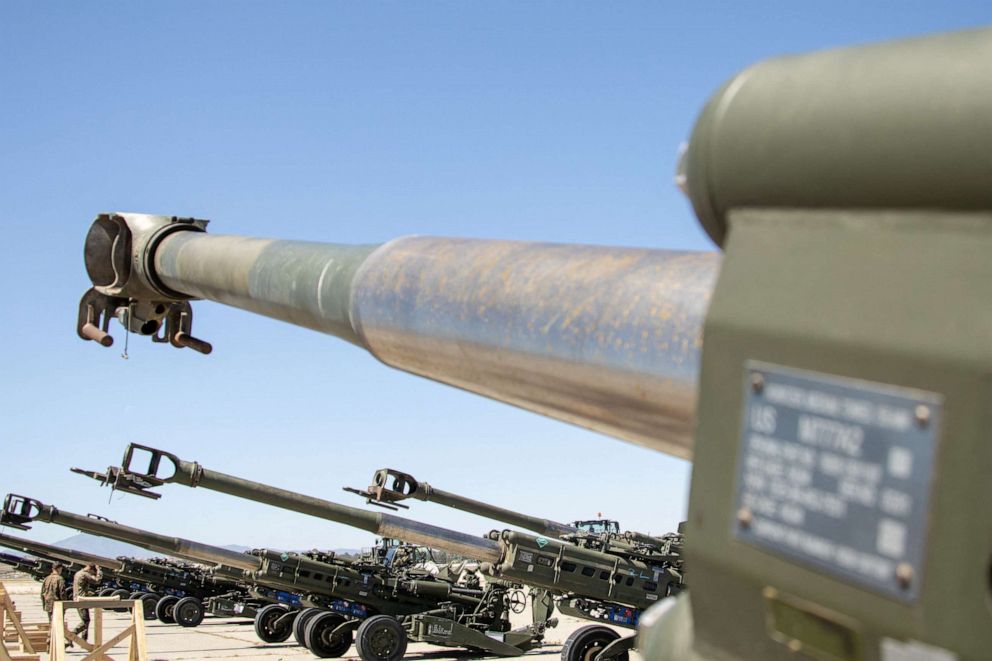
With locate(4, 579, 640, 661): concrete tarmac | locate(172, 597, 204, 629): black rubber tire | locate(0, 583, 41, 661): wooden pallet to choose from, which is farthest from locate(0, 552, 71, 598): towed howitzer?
locate(0, 583, 41, 661): wooden pallet

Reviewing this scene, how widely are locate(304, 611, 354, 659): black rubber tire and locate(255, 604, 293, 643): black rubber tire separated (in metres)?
3.84

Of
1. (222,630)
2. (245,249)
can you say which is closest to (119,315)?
(245,249)

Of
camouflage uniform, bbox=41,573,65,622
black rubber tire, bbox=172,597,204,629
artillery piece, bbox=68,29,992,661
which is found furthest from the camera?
black rubber tire, bbox=172,597,204,629

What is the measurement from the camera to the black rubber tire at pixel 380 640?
22.2m

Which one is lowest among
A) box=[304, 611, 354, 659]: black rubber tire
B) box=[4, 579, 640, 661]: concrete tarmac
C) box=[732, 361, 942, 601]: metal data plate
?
box=[4, 579, 640, 661]: concrete tarmac

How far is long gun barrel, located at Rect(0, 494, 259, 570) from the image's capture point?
86.2ft

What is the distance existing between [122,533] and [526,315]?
26.6 meters

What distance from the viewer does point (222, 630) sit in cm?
3148

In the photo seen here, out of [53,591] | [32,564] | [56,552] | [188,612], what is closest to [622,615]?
[53,591]

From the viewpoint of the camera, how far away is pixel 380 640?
22.4 m

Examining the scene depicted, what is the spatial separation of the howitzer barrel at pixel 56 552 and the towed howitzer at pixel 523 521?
1639cm

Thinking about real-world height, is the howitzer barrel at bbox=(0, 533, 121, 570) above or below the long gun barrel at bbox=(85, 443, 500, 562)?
below

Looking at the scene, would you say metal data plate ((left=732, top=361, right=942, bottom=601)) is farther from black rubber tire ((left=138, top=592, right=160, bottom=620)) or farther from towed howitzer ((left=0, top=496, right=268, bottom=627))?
black rubber tire ((left=138, top=592, right=160, bottom=620))

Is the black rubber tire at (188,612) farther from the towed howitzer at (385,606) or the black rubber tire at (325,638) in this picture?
the black rubber tire at (325,638)
